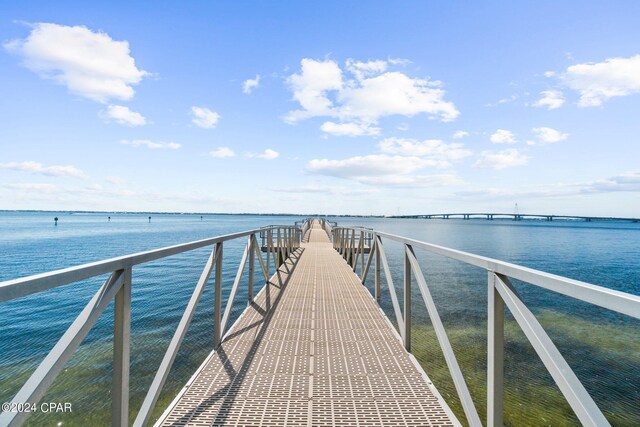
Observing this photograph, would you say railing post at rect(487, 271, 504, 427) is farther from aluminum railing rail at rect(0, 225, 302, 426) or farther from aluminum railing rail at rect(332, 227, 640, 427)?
aluminum railing rail at rect(0, 225, 302, 426)

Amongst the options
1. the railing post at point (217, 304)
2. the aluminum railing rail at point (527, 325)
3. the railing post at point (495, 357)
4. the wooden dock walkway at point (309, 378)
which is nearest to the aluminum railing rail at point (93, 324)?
the wooden dock walkway at point (309, 378)

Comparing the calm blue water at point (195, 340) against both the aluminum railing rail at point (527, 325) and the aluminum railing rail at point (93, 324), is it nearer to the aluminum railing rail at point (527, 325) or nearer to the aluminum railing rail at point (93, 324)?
the aluminum railing rail at point (93, 324)

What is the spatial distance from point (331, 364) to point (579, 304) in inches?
514

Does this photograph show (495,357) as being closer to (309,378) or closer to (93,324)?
(309,378)

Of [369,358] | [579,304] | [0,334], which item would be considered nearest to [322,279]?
[369,358]

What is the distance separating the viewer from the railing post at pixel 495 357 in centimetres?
209

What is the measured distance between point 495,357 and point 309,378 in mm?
Answer: 1751

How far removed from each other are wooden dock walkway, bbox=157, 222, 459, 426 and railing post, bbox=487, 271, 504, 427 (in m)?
0.52

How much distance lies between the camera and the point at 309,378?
3164 mm

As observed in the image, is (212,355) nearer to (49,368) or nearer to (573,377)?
(49,368)

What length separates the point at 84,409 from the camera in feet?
16.5

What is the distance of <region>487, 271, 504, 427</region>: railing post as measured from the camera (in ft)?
6.86

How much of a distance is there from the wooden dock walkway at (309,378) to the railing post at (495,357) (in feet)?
1.69

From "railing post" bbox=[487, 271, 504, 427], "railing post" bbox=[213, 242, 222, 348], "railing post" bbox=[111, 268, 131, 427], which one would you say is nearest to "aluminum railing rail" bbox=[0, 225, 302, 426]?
"railing post" bbox=[111, 268, 131, 427]
